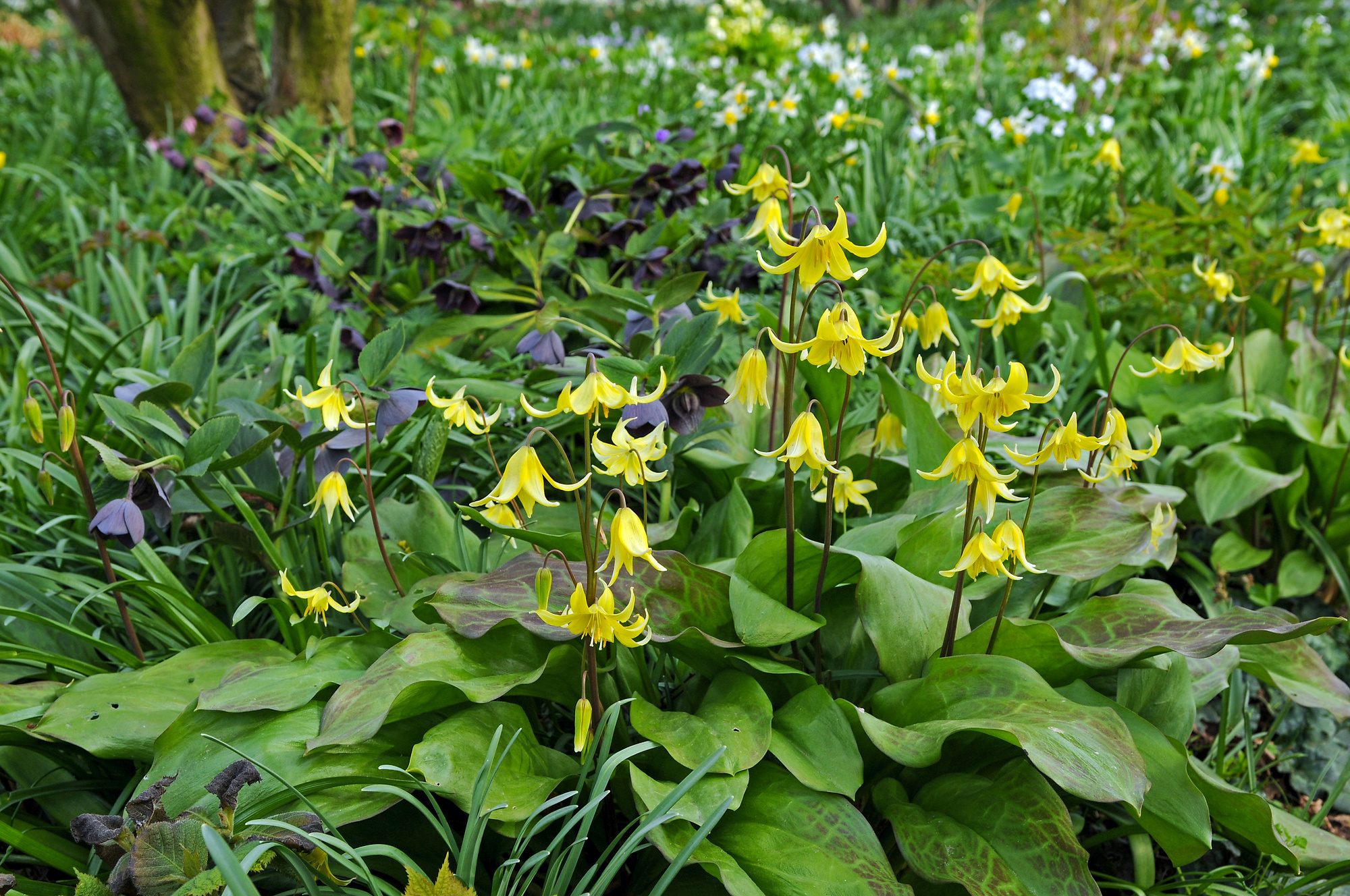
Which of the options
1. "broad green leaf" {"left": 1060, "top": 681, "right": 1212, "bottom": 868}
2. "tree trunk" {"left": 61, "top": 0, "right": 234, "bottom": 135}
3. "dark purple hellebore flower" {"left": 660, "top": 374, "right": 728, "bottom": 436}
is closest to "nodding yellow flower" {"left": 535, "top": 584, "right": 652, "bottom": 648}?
"dark purple hellebore flower" {"left": 660, "top": 374, "right": 728, "bottom": 436}

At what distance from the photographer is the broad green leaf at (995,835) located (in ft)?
4.28

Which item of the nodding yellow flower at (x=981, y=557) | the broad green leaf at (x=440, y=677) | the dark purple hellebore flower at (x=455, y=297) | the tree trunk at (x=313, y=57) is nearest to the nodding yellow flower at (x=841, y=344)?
the nodding yellow flower at (x=981, y=557)

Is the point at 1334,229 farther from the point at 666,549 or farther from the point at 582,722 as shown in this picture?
the point at 582,722

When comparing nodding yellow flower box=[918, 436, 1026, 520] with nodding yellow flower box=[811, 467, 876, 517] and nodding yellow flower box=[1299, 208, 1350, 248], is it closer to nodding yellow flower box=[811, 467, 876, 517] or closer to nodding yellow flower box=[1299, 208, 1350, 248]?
nodding yellow flower box=[811, 467, 876, 517]

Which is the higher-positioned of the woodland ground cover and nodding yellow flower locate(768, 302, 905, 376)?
nodding yellow flower locate(768, 302, 905, 376)

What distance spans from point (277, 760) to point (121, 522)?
532mm

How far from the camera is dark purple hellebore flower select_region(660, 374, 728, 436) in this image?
1779mm

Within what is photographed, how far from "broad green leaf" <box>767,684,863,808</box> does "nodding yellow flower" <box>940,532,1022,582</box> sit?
32 cm

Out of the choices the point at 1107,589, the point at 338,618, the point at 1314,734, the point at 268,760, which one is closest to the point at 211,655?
the point at 338,618

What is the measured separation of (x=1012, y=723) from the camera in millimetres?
1334

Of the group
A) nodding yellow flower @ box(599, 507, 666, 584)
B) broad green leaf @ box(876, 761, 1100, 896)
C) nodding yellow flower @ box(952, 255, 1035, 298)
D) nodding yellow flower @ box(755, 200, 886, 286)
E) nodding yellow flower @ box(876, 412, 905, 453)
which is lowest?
broad green leaf @ box(876, 761, 1100, 896)

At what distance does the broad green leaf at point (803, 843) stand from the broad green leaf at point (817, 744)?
0.03 m

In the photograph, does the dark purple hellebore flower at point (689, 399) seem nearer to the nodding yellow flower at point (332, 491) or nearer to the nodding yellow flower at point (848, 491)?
the nodding yellow flower at point (848, 491)

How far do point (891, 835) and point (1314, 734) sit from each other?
3.96ft
